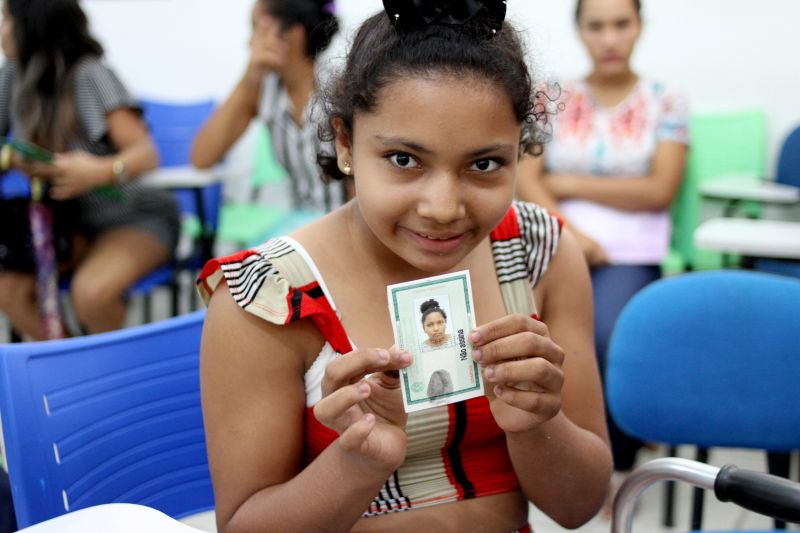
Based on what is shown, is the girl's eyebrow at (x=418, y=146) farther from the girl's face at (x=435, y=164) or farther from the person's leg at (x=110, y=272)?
the person's leg at (x=110, y=272)

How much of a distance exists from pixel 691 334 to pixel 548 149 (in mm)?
1658

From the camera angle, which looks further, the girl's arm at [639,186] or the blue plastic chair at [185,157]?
the blue plastic chair at [185,157]

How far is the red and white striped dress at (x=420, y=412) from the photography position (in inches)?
50.4

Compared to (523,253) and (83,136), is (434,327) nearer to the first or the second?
(523,253)

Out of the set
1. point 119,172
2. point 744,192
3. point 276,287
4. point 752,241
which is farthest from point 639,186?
point 276,287

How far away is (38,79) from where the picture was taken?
11.2 ft

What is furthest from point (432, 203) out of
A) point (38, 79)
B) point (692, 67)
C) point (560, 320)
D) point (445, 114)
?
point (692, 67)

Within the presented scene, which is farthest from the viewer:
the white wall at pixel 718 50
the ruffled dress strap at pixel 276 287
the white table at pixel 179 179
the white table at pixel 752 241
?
the white wall at pixel 718 50

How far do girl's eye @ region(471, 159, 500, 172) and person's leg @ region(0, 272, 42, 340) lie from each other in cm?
274

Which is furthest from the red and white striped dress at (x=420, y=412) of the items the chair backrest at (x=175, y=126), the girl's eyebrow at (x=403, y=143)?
the chair backrest at (x=175, y=126)

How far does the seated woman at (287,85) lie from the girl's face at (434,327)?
2271mm

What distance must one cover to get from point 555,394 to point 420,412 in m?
0.23

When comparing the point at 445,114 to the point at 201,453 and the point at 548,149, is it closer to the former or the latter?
the point at 201,453

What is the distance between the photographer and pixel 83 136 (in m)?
3.50
